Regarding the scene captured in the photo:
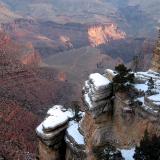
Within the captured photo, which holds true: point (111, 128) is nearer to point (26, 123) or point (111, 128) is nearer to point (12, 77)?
point (26, 123)

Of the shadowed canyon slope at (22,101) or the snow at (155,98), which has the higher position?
the snow at (155,98)

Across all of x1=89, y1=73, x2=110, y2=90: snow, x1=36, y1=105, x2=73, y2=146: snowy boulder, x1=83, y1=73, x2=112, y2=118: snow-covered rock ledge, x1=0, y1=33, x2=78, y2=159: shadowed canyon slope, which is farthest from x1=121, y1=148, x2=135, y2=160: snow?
x1=0, y1=33, x2=78, y2=159: shadowed canyon slope

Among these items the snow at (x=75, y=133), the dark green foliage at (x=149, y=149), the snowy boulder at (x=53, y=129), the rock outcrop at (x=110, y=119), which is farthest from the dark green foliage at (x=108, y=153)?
the snowy boulder at (x=53, y=129)

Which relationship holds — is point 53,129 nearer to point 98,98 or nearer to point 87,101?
point 87,101

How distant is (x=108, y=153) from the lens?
37.4m

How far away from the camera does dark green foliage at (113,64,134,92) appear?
40.7m

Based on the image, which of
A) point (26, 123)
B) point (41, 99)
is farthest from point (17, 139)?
point (41, 99)

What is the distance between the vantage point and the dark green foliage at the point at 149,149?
3472 cm

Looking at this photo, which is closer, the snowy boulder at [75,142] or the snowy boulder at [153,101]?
the snowy boulder at [153,101]

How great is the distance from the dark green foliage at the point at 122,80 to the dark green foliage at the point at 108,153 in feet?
15.3

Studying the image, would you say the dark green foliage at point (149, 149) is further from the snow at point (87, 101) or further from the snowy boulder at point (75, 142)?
the snow at point (87, 101)

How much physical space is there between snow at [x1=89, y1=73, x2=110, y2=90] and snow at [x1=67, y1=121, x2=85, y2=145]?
13.2ft

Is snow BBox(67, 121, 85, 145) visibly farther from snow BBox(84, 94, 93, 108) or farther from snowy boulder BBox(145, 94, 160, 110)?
snowy boulder BBox(145, 94, 160, 110)

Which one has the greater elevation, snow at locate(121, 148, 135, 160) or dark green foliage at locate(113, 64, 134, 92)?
dark green foliage at locate(113, 64, 134, 92)
